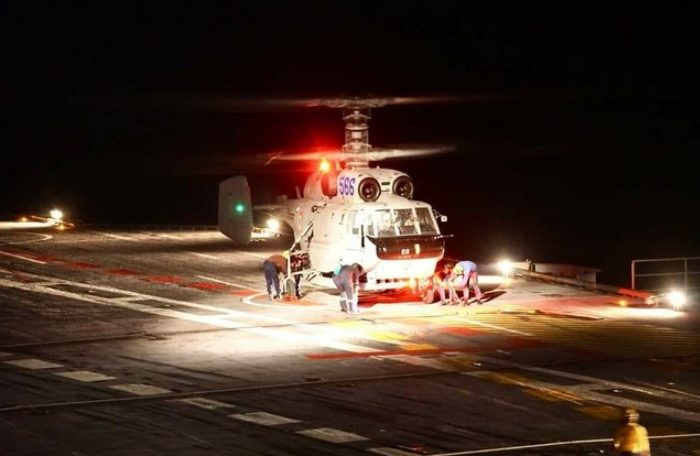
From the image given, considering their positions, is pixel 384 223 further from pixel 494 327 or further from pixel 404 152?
pixel 494 327

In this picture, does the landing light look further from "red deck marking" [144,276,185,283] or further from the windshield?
"red deck marking" [144,276,185,283]

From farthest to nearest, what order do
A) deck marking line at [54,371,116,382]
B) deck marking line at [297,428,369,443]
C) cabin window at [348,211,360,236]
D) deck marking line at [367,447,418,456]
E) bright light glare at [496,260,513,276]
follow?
1. bright light glare at [496,260,513,276]
2. cabin window at [348,211,360,236]
3. deck marking line at [54,371,116,382]
4. deck marking line at [297,428,369,443]
5. deck marking line at [367,447,418,456]

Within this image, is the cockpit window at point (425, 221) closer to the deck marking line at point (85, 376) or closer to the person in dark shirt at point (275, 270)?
the person in dark shirt at point (275, 270)

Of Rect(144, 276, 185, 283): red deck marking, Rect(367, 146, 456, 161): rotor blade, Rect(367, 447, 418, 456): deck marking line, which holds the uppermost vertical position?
Rect(367, 146, 456, 161): rotor blade

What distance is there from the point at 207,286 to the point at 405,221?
732 cm

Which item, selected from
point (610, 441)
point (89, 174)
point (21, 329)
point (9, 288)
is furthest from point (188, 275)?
point (89, 174)

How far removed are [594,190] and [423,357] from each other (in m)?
104

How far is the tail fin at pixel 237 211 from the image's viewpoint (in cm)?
2980

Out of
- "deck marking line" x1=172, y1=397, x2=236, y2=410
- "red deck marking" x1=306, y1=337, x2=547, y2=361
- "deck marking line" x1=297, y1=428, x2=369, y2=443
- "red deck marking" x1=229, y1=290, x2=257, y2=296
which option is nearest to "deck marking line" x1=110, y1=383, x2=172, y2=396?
"deck marking line" x1=172, y1=397, x2=236, y2=410

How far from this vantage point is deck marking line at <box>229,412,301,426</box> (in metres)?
17.2

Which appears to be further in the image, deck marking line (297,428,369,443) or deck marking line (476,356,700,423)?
deck marking line (476,356,700,423)

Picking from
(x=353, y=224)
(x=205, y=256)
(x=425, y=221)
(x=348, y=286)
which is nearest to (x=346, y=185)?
(x=353, y=224)

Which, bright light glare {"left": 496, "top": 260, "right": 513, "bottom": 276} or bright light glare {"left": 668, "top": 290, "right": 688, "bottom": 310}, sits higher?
bright light glare {"left": 496, "top": 260, "right": 513, "bottom": 276}

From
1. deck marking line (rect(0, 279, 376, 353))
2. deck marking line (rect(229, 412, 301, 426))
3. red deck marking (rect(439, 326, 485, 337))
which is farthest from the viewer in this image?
red deck marking (rect(439, 326, 485, 337))
